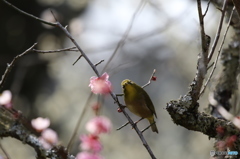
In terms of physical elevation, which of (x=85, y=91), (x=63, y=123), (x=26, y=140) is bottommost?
(x=26, y=140)

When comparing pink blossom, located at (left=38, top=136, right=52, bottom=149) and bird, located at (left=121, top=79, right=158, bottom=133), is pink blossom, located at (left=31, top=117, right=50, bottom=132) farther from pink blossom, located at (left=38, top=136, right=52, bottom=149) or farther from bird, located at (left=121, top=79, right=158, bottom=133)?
bird, located at (left=121, top=79, right=158, bottom=133)

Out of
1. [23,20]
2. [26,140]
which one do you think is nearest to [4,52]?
[23,20]

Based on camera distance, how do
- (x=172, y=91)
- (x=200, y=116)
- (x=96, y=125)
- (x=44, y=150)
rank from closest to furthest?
(x=96, y=125), (x=44, y=150), (x=200, y=116), (x=172, y=91)

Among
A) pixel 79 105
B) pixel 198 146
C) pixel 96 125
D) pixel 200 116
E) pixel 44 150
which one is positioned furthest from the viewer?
pixel 79 105

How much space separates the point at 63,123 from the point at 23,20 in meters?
1.73

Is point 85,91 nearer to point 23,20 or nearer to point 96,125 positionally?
point 23,20

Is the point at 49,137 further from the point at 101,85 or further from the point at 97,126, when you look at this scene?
the point at 101,85

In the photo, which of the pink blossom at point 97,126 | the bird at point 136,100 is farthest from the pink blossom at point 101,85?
the bird at point 136,100

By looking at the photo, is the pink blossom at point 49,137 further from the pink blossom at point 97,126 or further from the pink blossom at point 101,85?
the pink blossom at point 101,85

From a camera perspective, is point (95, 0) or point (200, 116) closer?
point (200, 116)

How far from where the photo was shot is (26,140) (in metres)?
1.51

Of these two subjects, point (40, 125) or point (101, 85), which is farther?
point (101, 85)

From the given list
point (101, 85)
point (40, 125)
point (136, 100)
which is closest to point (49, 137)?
point (40, 125)

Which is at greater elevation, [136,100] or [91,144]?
[136,100]
